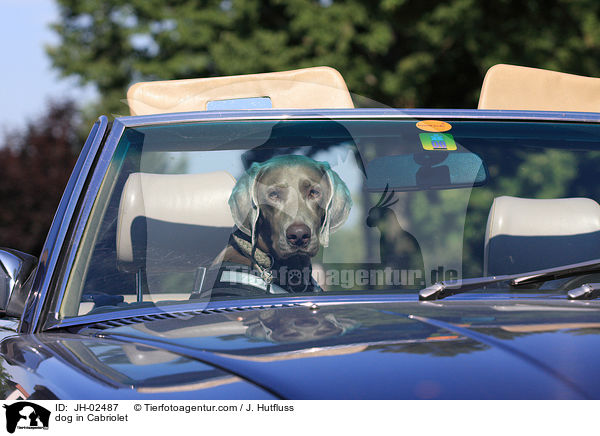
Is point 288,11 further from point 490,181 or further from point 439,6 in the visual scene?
point 490,181

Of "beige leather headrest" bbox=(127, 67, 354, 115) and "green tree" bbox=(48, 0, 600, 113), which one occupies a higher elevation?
"green tree" bbox=(48, 0, 600, 113)

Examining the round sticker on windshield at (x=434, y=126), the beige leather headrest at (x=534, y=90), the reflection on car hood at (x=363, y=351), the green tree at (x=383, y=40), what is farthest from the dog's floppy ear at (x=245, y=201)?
the green tree at (x=383, y=40)

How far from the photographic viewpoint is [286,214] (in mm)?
2826

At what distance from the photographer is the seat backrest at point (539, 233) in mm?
2828

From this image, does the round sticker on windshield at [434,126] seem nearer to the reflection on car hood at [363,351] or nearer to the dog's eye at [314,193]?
the dog's eye at [314,193]

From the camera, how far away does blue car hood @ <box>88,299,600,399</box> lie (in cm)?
161

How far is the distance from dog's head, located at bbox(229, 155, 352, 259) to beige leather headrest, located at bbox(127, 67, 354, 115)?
2.31ft

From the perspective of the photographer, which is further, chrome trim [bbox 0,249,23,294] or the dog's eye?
the dog's eye

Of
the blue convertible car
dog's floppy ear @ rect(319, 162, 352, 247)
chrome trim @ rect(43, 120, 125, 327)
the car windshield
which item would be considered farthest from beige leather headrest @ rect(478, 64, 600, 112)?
chrome trim @ rect(43, 120, 125, 327)

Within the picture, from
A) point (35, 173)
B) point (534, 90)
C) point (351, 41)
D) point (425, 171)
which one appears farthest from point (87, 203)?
point (35, 173)

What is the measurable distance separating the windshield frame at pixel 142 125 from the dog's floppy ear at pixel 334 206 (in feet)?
0.71
